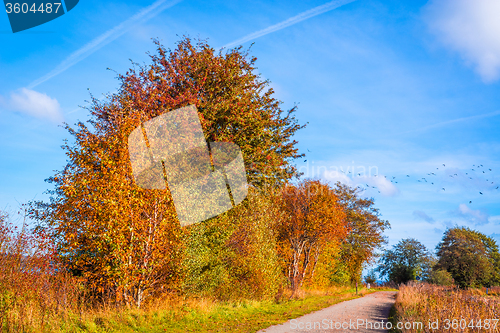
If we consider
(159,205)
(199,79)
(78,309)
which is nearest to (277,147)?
(199,79)

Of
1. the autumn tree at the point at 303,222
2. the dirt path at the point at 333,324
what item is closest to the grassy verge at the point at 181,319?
the dirt path at the point at 333,324

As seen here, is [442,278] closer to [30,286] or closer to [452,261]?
[452,261]

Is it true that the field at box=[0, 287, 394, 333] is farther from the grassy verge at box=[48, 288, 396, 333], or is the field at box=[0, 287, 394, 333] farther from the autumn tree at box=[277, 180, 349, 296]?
the autumn tree at box=[277, 180, 349, 296]

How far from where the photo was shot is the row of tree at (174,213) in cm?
1096

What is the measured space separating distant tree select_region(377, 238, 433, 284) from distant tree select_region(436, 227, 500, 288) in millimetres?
5575

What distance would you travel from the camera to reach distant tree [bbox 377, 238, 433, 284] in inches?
2084

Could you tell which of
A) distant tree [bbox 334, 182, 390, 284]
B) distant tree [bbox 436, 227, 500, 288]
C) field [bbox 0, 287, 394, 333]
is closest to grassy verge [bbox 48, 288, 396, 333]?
field [bbox 0, 287, 394, 333]

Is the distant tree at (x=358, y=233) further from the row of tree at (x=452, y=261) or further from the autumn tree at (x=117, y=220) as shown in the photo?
the autumn tree at (x=117, y=220)

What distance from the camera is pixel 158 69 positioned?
19.0 meters

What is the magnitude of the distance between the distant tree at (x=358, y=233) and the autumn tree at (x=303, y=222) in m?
14.3

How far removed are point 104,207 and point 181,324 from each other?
4569 mm

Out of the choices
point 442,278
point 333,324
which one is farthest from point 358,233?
point 333,324

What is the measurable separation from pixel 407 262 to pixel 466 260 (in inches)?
479

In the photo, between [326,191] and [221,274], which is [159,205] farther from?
[326,191]
